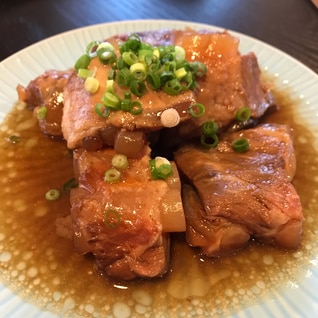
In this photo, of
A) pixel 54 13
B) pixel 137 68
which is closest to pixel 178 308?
pixel 137 68

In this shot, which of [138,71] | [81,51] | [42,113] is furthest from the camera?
[81,51]

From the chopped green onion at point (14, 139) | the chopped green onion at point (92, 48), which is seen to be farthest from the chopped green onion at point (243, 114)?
the chopped green onion at point (14, 139)

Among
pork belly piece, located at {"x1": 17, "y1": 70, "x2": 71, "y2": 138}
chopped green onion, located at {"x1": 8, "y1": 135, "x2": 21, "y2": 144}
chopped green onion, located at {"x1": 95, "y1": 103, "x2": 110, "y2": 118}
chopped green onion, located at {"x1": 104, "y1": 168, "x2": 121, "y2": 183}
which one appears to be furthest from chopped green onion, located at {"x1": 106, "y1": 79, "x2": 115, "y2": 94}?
chopped green onion, located at {"x1": 8, "y1": 135, "x2": 21, "y2": 144}

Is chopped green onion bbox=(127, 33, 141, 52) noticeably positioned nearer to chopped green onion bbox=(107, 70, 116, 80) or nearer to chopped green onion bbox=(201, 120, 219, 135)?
chopped green onion bbox=(107, 70, 116, 80)

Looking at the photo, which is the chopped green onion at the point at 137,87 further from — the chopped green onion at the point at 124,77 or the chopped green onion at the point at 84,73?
the chopped green onion at the point at 84,73

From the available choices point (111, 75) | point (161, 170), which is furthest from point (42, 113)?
point (161, 170)

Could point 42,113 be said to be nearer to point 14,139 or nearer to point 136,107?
point 14,139
